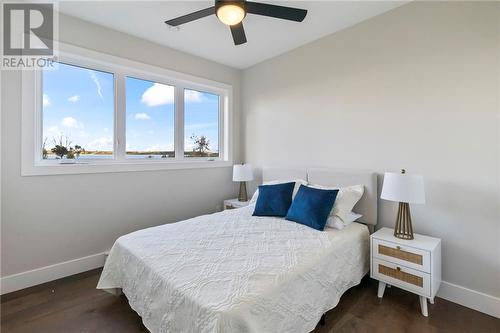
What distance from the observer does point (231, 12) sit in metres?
Result: 1.73

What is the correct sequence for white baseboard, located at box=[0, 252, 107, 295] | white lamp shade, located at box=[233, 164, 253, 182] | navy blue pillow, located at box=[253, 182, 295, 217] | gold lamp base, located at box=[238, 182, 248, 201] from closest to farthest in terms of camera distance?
white baseboard, located at box=[0, 252, 107, 295]
navy blue pillow, located at box=[253, 182, 295, 217]
white lamp shade, located at box=[233, 164, 253, 182]
gold lamp base, located at box=[238, 182, 248, 201]

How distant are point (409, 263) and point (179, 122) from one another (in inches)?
124

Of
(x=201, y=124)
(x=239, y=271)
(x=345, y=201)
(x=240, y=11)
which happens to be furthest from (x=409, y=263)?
(x=201, y=124)

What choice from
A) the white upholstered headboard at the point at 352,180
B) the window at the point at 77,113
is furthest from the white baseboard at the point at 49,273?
the white upholstered headboard at the point at 352,180

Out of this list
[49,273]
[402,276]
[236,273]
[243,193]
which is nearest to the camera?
[236,273]

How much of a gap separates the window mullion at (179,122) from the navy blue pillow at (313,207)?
6.26 ft

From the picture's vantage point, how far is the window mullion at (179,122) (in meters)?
3.47

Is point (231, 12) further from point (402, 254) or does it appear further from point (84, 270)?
point (84, 270)

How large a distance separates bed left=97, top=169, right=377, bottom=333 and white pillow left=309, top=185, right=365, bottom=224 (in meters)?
0.12

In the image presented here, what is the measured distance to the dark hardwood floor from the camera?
1.77m

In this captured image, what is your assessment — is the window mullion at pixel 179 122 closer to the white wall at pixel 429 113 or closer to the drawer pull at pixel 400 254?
the white wall at pixel 429 113

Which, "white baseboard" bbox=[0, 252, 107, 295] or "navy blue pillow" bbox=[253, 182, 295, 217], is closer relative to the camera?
"white baseboard" bbox=[0, 252, 107, 295]

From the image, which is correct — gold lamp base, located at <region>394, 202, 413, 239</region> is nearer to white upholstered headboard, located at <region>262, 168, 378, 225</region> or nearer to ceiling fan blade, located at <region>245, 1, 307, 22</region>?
white upholstered headboard, located at <region>262, 168, 378, 225</region>

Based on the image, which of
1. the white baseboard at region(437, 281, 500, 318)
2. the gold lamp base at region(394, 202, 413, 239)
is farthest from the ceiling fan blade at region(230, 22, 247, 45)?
the white baseboard at region(437, 281, 500, 318)
